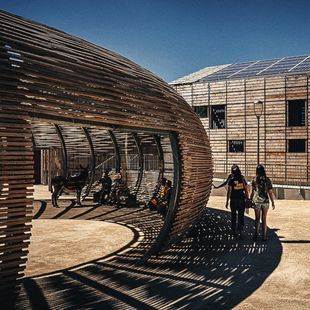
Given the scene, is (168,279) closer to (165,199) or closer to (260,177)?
(260,177)

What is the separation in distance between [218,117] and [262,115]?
4134mm

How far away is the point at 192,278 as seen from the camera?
20.2 ft

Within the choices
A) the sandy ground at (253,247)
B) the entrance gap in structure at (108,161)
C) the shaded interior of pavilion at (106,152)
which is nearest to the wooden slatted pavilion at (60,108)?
the sandy ground at (253,247)

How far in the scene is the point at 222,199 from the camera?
1808 cm

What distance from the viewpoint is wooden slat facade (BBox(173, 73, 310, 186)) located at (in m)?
23.8

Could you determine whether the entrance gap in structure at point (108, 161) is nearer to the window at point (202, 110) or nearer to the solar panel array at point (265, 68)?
the window at point (202, 110)

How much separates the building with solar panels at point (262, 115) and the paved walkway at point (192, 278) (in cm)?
1518

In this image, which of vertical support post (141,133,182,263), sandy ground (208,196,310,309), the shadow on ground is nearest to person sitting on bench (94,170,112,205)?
the shadow on ground

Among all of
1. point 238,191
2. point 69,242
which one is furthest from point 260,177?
point 69,242

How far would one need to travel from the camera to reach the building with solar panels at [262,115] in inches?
940

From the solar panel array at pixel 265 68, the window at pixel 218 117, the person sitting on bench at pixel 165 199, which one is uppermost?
the solar panel array at pixel 265 68

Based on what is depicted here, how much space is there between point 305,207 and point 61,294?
12.3 metres

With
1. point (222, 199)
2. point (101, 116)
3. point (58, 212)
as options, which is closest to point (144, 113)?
point (101, 116)

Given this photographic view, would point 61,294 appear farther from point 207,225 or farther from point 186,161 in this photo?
point 207,225
